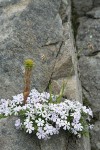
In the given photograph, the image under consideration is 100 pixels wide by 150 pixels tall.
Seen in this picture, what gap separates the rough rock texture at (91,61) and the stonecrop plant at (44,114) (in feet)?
5.59

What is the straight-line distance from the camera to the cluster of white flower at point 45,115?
16.1ft

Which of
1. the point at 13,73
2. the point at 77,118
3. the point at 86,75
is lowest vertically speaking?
the point at 77,118

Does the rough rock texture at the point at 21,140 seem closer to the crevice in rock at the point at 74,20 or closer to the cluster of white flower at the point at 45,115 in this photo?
the cluster of white flower at the point at 45,115

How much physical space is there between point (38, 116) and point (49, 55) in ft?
5.12

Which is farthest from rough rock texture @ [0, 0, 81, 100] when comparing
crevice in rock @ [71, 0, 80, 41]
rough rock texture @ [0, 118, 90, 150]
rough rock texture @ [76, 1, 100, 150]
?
crevice in rock @ [71, 0, 80, 41]

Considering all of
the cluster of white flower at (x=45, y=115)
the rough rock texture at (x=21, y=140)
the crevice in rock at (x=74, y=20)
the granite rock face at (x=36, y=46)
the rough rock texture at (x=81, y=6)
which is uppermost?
the rough rock texture at (x=81, y=6)

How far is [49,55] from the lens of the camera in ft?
20.8

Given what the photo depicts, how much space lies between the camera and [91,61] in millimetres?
7461

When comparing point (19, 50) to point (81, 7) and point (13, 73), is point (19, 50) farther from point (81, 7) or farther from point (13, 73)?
point (81, 7)

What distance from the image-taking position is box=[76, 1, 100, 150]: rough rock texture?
23.1 ft

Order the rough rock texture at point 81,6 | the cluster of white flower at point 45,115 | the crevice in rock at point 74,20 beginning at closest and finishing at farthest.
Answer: the cluster of white flower at point 45,115, the crevice in rock at point 74,20, the rough rock texture at point 81,6

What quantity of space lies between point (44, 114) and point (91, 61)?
2653mm

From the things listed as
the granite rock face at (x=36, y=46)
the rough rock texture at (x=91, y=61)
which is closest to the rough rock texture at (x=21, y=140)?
the granite rock face at (x=36, y=46)

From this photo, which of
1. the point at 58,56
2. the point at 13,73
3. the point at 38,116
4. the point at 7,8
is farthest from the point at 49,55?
the point at 38,116
